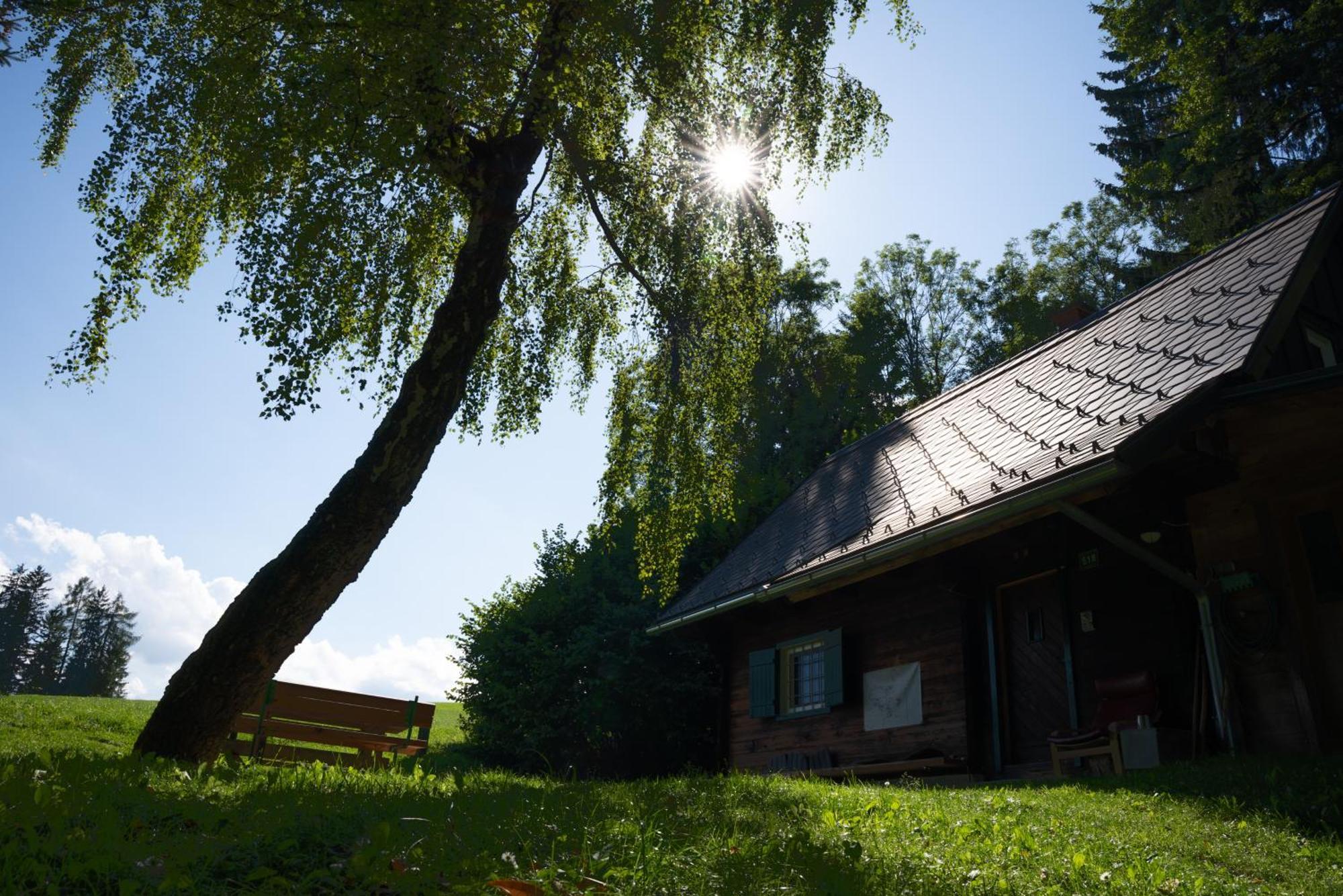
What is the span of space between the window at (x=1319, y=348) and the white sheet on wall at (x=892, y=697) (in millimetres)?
5410

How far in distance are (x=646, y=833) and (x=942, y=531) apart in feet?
18.6

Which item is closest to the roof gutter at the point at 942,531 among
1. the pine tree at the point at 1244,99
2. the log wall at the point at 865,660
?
the log wall at the point at 865,660

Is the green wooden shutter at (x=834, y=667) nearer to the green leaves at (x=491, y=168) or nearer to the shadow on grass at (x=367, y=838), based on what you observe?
the green leaves at (x=491, y=168)

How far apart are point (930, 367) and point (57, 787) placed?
3359 centimetres

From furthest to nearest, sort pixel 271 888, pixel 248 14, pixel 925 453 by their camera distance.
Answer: pixel 925 453
pixel 248 14
pixel 271 888

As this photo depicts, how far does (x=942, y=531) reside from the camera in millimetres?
8758

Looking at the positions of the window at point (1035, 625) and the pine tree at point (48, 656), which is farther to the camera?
the pine tree at point (48, 656)

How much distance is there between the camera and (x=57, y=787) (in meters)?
3.87

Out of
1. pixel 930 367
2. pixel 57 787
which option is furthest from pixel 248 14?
pixel 930 367

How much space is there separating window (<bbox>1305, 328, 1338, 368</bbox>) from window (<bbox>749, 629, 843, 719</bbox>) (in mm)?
6096

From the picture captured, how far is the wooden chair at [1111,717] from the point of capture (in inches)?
324

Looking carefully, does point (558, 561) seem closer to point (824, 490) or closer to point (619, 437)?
point (824, 490)

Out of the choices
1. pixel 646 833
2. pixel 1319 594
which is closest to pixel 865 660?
pixel 1319 594

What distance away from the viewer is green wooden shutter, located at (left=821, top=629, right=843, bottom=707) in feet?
38.3
